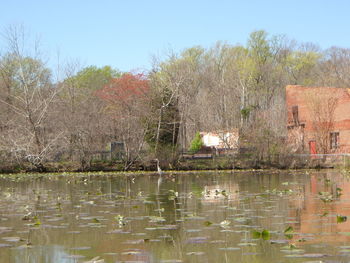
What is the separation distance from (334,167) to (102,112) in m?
16.3

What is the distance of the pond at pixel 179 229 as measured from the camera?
8.27 meters

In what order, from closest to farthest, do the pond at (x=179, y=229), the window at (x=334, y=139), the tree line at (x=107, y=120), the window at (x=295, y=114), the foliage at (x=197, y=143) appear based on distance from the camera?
the pond at (x=179, y=229) → the tree line at (x=107, y=120) → the window at (x=334, y=139) → the window at (x=295, y=114) → the foliage at (x=197, y=143)

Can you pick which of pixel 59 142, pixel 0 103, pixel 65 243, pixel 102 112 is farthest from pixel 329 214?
pixel 0 103

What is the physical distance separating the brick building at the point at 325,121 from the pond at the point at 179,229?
2773 cm

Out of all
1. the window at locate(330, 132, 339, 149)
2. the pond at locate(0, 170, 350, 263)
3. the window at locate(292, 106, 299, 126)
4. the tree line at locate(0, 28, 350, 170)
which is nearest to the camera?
the pond at locate(0, 170, 350, 263)

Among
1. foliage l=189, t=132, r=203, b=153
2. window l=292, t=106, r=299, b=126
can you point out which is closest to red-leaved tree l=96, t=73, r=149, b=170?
foliage l=189, t=132, r=203, b=153

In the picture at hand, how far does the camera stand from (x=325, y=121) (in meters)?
45.3

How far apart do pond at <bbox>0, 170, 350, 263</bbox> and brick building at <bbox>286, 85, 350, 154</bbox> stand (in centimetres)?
2773

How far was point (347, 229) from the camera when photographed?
10227 millimetres

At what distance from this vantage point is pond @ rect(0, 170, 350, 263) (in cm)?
827

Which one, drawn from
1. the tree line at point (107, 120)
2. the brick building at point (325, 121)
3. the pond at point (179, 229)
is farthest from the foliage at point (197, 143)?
the pond at point (179, 229)

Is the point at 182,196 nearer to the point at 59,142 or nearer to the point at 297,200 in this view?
the point at 297,200

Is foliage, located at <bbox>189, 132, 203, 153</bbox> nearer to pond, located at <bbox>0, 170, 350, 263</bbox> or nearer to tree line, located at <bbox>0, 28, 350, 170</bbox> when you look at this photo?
tree line, located at <bbox>0, 28, 350, 170</bbox>

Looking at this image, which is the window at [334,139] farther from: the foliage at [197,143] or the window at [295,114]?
the foliage at [197,143]
